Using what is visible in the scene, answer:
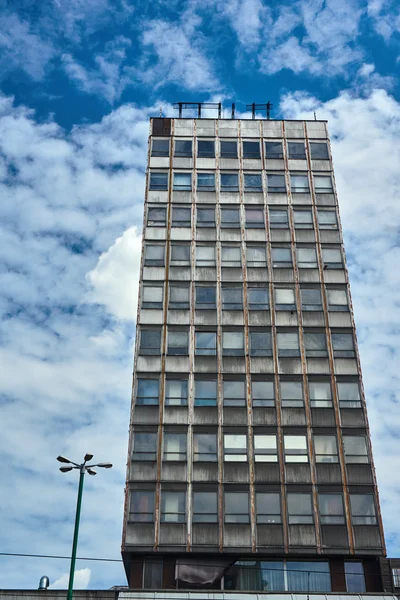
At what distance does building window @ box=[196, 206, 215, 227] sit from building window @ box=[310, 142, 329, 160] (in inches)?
394

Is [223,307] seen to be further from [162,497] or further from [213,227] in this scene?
[162,497]

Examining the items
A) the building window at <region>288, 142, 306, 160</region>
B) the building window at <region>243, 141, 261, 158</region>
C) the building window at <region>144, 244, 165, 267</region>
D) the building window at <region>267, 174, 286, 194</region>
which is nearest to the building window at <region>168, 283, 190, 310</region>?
the building window at <region>144, 244, 165, 267</region>

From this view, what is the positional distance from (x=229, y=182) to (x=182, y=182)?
3.64 metres

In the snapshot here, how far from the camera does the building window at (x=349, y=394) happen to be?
42812mm

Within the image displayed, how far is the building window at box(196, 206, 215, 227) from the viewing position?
50844mm

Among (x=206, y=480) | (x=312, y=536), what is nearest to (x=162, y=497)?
(x=206, y=480)

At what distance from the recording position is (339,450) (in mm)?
41094

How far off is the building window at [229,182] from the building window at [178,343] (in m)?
13.3

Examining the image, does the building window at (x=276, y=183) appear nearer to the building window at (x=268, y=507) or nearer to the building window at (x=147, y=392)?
the building window at (x=147, y=392)

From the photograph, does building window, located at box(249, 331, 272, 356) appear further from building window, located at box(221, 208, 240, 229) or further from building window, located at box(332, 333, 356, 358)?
building window, located at box(221, 208, 240, 229)

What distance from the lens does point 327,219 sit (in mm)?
51281

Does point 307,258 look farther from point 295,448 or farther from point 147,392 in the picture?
point 147,392

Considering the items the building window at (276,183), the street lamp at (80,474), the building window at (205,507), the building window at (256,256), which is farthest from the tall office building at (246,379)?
the street lamp at (80,474)

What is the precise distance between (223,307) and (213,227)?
712 centimetres
